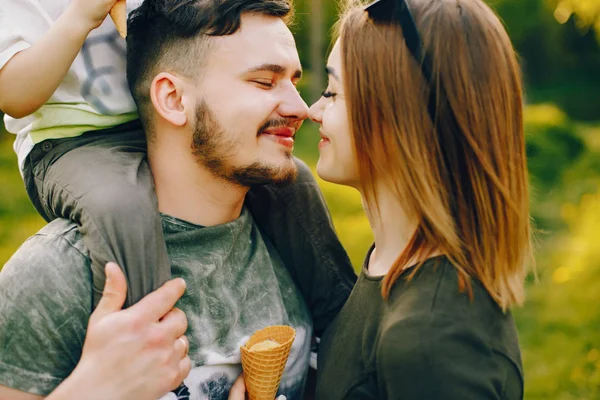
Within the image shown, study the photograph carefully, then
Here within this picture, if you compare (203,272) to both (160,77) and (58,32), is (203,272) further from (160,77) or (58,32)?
(58,32)

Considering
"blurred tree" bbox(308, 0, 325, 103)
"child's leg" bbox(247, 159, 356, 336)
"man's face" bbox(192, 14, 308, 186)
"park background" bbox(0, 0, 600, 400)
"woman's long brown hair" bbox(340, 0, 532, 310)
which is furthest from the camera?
"blurred tree" bbox(308, 0, 325, 103)

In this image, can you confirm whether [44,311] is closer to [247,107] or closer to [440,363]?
[247,107]

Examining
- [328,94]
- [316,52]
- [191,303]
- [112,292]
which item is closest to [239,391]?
[191,303]

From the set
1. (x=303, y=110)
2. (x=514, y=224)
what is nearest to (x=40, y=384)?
(x=303, y=110)

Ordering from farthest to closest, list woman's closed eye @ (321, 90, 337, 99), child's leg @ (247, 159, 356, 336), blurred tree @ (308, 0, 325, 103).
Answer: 1. blurred tree @ (308, 0, 325, 103)
2. child's leg @ (247, 159, 356, 336)
3. woman's closed eye @ (321, 90, 337, 99)

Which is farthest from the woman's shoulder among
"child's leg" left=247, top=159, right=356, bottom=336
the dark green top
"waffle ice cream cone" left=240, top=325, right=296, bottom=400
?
"child's leg" left=247, top=159, right=356, bottom=336

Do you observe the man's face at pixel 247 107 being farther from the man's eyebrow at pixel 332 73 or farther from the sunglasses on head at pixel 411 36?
the sunglasses on head at pixel 411 36

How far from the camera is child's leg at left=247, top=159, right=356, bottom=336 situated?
8.32 ft

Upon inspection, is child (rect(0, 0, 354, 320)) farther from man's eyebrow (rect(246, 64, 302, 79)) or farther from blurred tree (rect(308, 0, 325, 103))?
blurred tree (rect(308, 0, 325, 103))

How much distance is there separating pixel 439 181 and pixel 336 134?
341mm

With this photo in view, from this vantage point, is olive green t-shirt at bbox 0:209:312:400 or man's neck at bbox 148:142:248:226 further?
man's neck at bbox 148:142:248:226

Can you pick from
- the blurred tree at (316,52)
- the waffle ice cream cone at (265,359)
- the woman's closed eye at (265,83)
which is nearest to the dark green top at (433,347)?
the waffle ice cream cone at (265,359)

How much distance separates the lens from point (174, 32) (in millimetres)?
2357

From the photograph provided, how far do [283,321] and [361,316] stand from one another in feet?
1.19
